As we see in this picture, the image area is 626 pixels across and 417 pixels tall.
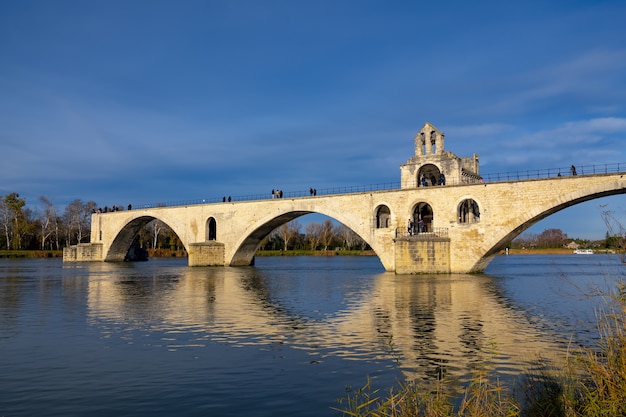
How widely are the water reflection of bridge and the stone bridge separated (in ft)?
34.7

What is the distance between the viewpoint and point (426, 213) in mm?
46500

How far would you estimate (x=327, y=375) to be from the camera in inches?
381

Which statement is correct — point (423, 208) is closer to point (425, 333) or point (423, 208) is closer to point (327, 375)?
point (425, 333)

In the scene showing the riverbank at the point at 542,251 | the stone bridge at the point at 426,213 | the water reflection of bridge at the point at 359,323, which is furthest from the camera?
the riverbank at the point at 542,251

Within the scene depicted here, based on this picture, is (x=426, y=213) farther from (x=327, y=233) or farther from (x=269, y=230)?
(x=327, y=233)

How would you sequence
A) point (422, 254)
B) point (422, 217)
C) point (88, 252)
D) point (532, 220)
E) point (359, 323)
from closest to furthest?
point (359, 323) → point (532, 220) → point (422, 254) → point (422, 217) → point (88, 252)

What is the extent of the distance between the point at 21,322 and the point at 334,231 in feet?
318

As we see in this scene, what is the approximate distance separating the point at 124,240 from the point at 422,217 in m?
43.4

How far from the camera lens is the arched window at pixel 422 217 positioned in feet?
133

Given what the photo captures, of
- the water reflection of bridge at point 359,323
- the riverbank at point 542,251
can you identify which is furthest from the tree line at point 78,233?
the water reflection of bridge at point 359,323

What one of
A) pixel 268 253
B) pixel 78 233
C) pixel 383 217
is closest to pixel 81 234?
pixel 78 233

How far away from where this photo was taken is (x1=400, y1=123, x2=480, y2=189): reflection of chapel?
44.4m

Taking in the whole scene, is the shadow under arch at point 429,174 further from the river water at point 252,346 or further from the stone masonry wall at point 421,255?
the river water at point 252,346

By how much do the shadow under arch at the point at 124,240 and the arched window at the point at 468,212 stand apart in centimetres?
4236
